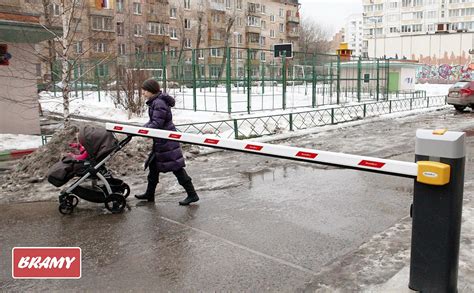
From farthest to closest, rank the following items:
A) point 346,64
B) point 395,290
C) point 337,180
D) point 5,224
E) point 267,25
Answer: point 267,25 → point 346,64 → point 337,180 → point 5,224 → point 395,290

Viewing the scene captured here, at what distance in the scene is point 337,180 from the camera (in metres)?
7.70

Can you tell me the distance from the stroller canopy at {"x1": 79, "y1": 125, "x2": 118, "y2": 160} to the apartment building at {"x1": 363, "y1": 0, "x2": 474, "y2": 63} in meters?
59.9

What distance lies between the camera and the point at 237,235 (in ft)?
16.3

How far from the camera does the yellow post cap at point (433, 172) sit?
9.73 feet

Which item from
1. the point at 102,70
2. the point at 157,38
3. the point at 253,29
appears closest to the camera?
the point at 102,70

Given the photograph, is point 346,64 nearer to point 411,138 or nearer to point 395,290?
point 411,138

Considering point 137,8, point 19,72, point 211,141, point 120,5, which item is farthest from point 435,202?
point 137,8

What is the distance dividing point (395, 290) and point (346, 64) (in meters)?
27.3

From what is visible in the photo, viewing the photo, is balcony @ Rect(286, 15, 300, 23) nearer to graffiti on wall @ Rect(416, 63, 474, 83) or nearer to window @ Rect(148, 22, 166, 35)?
graffiti on wall @ Rect(416, 63, 474, 83)

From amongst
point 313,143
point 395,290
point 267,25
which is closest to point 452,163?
point 395,290

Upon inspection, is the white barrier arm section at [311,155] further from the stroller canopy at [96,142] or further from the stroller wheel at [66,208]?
the stroller wheel at [66,208]

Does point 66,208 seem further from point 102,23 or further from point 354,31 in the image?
point 354,31

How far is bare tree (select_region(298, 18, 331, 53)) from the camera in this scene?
8406 cm

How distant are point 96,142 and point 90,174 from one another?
41 centimetres
